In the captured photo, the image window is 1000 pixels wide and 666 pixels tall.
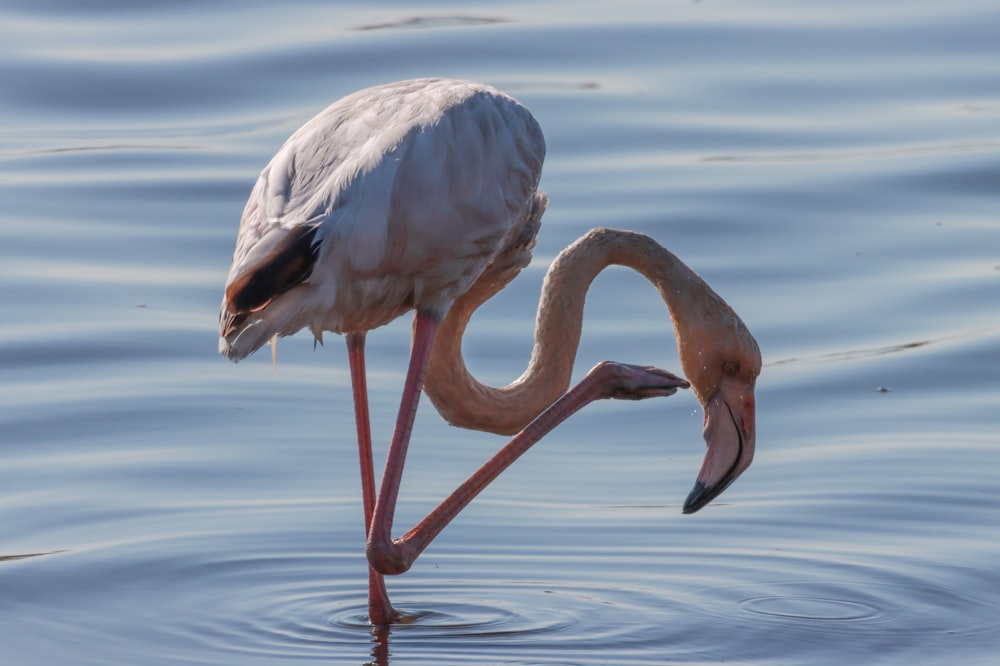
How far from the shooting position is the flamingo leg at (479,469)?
659cm

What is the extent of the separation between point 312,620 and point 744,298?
15.5ft

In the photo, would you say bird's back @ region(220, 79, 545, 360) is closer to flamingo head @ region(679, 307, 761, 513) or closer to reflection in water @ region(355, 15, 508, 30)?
flamingo head @ region(679, 307, 761, 513)

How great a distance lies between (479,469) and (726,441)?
0.88 m

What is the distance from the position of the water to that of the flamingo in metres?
0.59

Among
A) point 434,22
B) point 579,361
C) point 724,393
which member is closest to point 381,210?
point 724,393

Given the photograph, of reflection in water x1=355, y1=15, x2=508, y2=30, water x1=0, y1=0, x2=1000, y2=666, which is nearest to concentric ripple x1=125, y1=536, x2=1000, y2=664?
water x1=0, y1=0, x2=1000, y2=666

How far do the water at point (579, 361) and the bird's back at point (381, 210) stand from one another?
122 cm

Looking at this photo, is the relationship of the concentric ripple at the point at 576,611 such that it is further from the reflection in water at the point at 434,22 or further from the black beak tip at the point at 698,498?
the reflection in water at the point at 434,22

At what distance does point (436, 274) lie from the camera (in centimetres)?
638

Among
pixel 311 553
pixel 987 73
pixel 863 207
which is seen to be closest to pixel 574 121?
pixel 863 207

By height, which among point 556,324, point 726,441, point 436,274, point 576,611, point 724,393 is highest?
point 436,274

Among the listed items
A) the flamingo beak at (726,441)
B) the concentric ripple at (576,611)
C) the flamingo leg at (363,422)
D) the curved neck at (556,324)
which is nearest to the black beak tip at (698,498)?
the flamingo beak at (726,441)

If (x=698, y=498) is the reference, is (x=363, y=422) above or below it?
above

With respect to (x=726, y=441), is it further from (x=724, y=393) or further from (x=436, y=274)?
(x=436, y=274)
